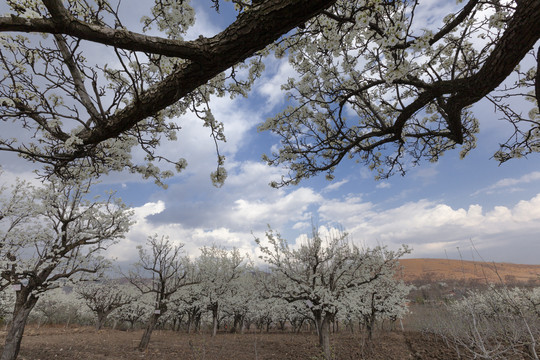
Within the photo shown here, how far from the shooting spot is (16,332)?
832 cm

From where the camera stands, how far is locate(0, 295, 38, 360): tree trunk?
8.12 m

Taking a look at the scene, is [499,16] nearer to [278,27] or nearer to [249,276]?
[278,27]

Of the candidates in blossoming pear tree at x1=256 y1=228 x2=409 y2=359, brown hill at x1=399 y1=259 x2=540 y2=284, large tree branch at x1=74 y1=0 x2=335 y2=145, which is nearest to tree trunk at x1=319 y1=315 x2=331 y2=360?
blossoming pear tree at x1=256 y1=228 x2=409 y2=359

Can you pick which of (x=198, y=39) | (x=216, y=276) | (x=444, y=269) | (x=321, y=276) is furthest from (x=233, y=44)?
(x=444, y=269)

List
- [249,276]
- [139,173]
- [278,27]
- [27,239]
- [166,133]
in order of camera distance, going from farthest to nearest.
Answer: [249,276] < [27,239] < [139,173] < [166,133] < [278,27]

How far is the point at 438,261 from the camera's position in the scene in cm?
6894

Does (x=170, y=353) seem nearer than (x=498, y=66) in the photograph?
No

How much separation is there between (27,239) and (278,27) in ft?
49.3

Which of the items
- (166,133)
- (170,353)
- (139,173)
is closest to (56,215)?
(170,353)

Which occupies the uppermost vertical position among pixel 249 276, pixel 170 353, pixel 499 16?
A: pixel 499 16

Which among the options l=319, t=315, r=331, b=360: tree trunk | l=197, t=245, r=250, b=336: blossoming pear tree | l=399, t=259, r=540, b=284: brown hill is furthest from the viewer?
l=399, t=259, r=540, b=284: brown hill

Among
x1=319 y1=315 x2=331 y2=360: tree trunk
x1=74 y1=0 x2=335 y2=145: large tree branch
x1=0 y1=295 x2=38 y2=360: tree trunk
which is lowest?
x1=319 y1=315 x2=331 y2=360: tree trunk

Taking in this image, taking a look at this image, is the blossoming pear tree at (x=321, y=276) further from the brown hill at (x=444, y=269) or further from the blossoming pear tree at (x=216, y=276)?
the brown hill at (x=444, y=269)

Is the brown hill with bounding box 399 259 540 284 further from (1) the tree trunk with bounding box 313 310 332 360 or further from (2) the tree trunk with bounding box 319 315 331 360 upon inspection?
(2) the tree trunk with bounding box 319 315 331 360
